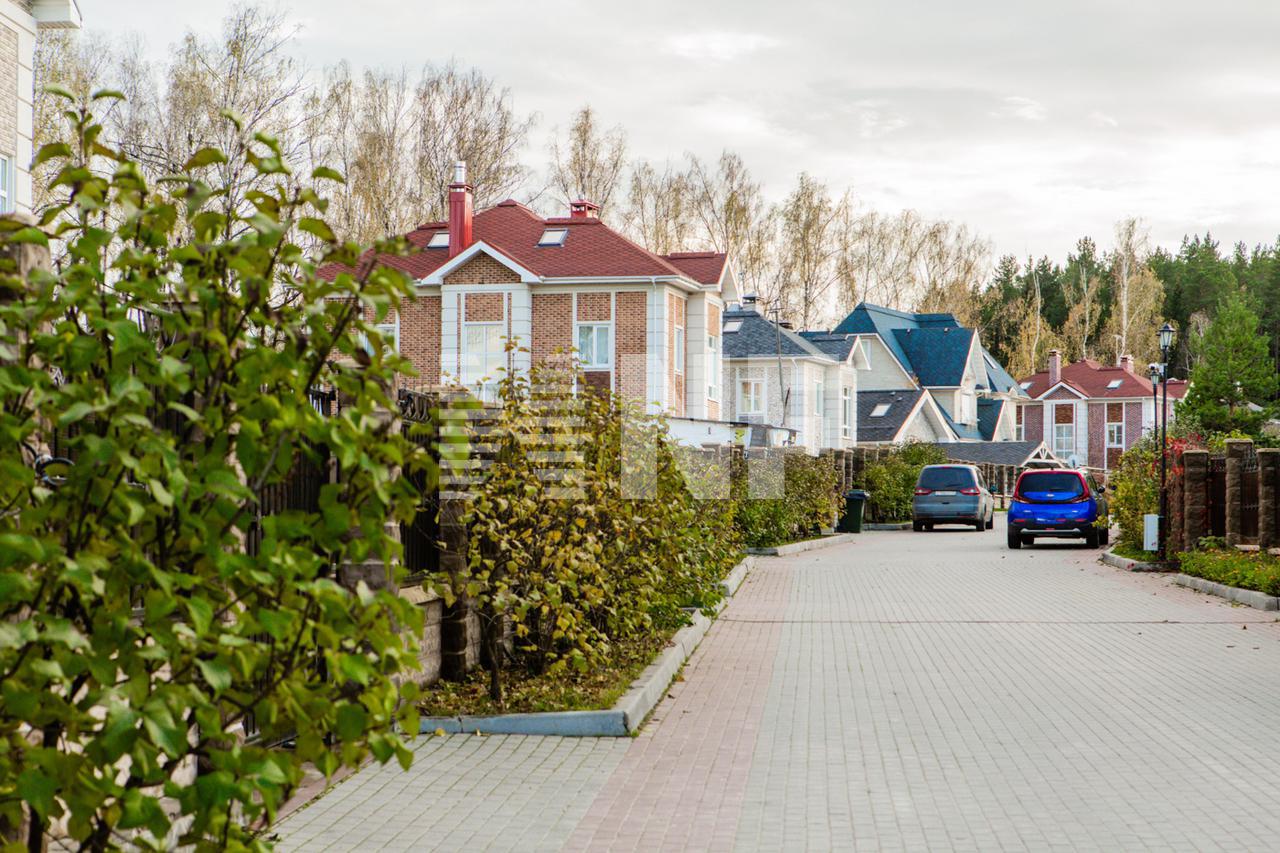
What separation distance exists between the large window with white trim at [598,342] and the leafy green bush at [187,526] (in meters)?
36.5

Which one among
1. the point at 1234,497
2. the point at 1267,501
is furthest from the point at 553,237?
the point at 1267,501

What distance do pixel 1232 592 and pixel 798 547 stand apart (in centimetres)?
1225

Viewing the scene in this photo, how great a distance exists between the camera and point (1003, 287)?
11669 centimetres

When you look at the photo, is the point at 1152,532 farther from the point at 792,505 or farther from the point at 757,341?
the point at 757,341

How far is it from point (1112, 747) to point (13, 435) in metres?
7.29

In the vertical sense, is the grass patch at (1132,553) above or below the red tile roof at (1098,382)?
below

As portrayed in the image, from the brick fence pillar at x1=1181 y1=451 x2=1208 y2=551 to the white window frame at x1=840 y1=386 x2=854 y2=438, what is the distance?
127 ft

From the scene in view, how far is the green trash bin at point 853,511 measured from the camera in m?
39.6

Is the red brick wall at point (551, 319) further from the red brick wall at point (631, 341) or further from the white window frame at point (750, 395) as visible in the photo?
the white window frame at point (750, 395)

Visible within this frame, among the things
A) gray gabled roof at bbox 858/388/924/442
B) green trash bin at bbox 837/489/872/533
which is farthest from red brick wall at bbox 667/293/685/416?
gray gabled roof at bbox 858/388/924/442

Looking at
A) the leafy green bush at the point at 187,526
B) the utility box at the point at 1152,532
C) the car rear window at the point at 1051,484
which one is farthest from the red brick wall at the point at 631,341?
the leafy green bush at the point at 187,526

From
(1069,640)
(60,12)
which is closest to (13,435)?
(1069,640)

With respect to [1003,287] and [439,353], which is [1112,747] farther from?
[1003,287]

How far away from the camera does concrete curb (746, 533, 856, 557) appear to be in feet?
93.6
